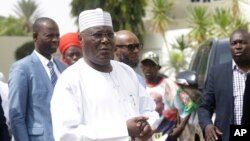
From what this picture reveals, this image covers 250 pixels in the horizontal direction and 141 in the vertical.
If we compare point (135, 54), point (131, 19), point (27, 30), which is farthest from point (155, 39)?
point (135, 54)

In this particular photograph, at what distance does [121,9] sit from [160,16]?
3.72 metres

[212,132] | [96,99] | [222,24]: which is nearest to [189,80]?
[212,132]

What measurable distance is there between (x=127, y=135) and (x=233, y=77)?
181cm

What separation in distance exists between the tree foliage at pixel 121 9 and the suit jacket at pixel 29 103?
25.5m

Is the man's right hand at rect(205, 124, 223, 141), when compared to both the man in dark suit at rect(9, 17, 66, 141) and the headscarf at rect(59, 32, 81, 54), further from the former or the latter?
the headscarf at rect(59, 32, 81, 54)

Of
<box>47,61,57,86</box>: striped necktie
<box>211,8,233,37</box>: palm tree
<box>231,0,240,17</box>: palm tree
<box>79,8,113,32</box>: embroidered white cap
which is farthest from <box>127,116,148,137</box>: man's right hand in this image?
<box>231,0,240,17</box>: palm tree

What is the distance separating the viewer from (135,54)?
16.9 feet

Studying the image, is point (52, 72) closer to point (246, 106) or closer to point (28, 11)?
point (246, 106)

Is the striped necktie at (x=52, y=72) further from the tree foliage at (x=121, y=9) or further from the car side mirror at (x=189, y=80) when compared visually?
the tree foliage at (x=121, y=9)

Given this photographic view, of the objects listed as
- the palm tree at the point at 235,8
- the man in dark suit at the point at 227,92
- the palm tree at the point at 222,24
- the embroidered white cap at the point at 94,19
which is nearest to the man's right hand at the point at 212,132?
the man in dark suit at the point at 227,92

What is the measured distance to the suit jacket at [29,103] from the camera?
13.9 ft

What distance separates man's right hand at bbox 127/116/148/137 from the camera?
3.32 metres

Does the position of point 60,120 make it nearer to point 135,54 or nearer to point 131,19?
point 135,54

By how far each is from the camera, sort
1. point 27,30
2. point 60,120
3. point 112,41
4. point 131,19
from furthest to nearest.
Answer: point 27,30 → point 131,19 → point 112,41 → point 60,120
